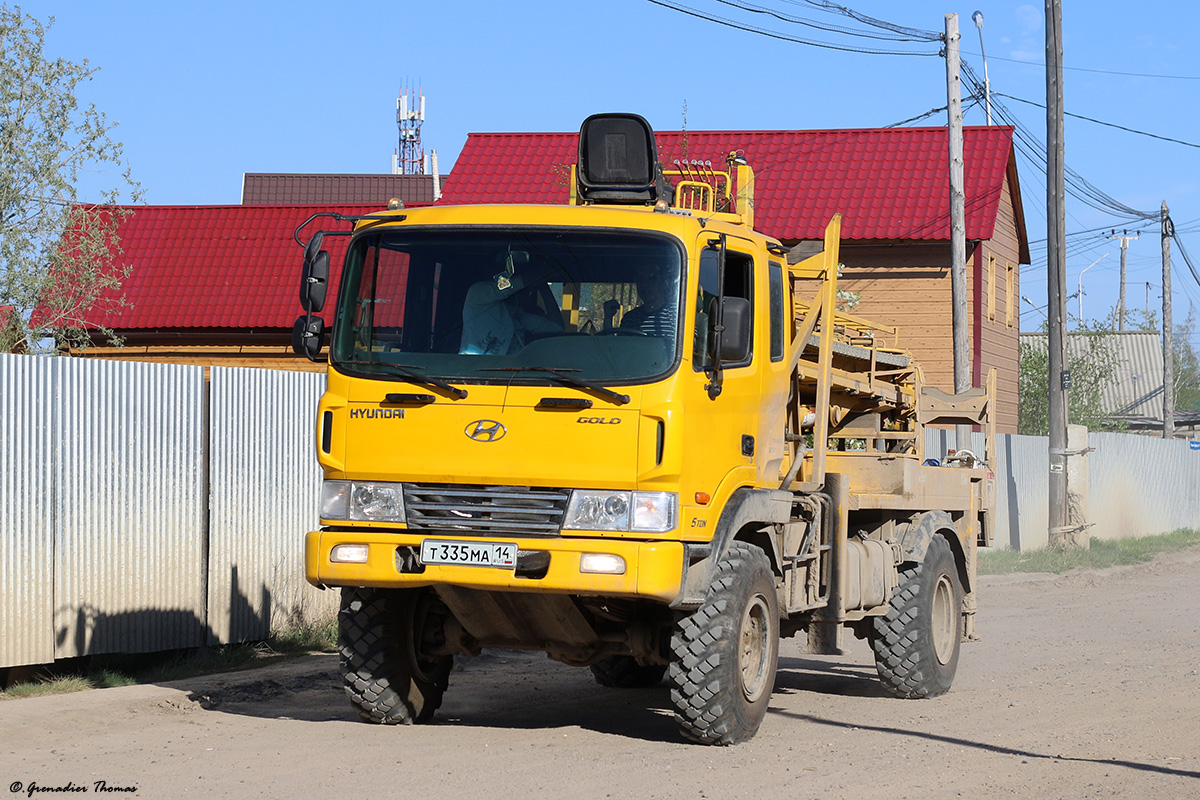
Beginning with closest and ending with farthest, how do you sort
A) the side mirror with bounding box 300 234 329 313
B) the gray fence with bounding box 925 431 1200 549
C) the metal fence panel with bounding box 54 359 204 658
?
1. the side mirror with bounding box 300 234 329 313
2. the metal fence panel with bounding box 54 359 204 658
3. the gray fence with bounding box 925 431 1200 549

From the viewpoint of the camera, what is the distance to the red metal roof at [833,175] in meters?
29.2

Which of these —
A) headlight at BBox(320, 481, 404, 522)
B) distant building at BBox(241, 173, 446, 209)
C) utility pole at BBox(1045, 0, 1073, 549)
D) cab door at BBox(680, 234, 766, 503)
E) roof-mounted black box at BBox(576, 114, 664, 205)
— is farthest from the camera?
distant building at BBox(241, 173, 446, 209)

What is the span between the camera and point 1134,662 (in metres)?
12.5

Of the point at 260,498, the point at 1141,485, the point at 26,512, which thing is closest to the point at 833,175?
the point at 1141,485

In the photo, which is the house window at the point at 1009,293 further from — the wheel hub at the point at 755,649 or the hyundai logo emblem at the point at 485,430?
the hyundai logo emblem at the point at 485,430

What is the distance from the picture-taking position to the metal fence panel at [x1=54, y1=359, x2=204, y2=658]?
1020 centimetres

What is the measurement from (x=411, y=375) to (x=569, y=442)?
988 millimetres

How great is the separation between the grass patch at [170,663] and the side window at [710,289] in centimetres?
505

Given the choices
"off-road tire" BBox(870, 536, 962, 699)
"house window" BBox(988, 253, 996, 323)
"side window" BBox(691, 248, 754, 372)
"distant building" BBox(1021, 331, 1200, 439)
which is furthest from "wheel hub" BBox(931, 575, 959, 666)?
"distant building" BBox(1021, 331, 1200, 439)

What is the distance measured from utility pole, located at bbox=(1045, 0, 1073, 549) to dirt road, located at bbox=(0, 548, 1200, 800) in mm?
12197

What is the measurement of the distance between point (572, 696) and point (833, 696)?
6.39 ft

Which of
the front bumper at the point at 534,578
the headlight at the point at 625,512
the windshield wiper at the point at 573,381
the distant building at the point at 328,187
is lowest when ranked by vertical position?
the front bumper at the point at 534,578

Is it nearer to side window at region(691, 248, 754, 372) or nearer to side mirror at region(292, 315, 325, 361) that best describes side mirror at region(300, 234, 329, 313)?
side mirror at region(292, 315, 325, 361)

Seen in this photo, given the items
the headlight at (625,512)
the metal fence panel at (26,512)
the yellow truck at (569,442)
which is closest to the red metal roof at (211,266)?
the metal fence panel at (26,512)
